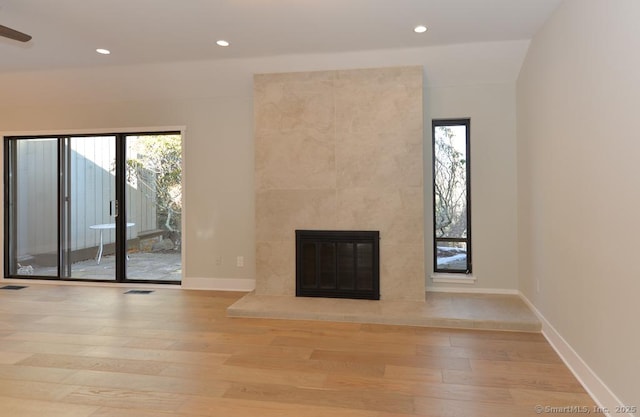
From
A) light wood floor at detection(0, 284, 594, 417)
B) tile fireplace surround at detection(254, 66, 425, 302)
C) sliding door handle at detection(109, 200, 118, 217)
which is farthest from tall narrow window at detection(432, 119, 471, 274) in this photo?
sliding door handle at detection(109, 200, 118, 217)

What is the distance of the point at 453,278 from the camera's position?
4570 millimetres

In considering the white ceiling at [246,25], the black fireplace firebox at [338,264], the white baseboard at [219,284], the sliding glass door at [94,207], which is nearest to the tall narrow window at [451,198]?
the black fireplace firebox at [338,264]

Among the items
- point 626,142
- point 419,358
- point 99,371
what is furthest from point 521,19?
point 99,371

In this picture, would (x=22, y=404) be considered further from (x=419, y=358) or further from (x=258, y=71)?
(x=258, y=71)

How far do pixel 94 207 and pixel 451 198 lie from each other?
4771 millimetres

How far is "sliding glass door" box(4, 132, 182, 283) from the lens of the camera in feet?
17.3

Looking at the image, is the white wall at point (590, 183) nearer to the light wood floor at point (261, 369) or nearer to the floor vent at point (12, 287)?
the light wood floor at point (261, 369)

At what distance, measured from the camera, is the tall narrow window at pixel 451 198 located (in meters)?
4.62

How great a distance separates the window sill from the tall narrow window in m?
0.10

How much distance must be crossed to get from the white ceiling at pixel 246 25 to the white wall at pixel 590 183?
0.52m

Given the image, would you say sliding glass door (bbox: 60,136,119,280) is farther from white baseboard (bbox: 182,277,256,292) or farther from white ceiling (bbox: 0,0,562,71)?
white ceiling (bbox: 0,0,562,71)

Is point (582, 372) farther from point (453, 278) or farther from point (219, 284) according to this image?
point (219, 284)

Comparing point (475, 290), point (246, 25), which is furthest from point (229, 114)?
point (475, 290)

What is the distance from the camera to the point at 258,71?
4.51 m
